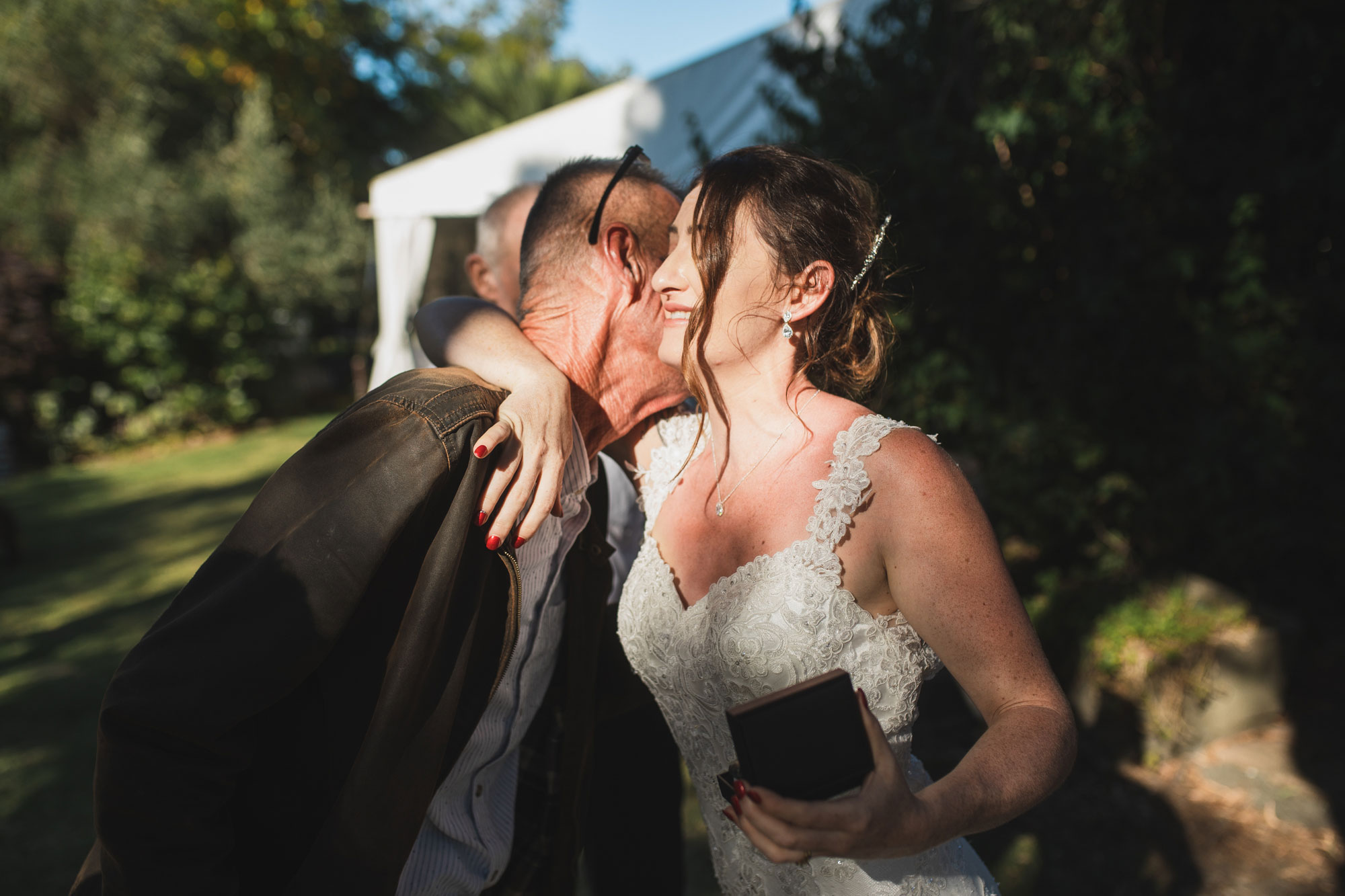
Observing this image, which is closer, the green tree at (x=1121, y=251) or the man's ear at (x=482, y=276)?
the man's ear at (x=482, y=276)

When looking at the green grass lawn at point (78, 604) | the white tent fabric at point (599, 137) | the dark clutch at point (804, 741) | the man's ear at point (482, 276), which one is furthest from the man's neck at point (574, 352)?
the white tent fabric at point (599, 137)

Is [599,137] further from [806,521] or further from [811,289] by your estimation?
[806,521]

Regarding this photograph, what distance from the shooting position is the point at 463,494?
1.44m

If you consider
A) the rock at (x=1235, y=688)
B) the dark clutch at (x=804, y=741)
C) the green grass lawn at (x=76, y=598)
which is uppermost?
the dark clutch at (x=804, y=741)

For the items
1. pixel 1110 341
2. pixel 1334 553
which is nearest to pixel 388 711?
pixel 1110 341

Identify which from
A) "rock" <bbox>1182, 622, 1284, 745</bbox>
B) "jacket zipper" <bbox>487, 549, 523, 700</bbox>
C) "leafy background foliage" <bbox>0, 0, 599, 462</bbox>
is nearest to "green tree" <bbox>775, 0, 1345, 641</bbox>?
"rock" <bbox>1182, 622, 1284, 745</bbox>

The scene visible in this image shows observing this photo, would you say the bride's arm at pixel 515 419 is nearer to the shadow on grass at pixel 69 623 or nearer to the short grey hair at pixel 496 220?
the short grey hair at pixel 496 220

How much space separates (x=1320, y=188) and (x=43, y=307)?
50.0ft

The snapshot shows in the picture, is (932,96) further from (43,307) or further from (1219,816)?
(43,307)

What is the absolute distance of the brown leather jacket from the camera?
1.22 metres

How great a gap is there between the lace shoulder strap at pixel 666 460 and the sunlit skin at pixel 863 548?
4cm

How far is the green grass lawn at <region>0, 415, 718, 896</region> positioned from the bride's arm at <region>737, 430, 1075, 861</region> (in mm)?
2252

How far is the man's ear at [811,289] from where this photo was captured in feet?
5.39

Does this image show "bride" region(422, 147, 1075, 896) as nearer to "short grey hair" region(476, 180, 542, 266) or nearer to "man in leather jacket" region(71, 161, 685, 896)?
"man in leather jacket" region(71, 161, 685, 896)
